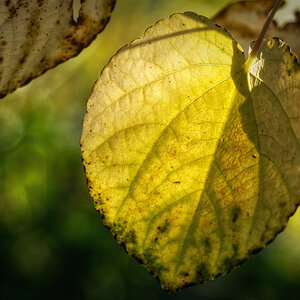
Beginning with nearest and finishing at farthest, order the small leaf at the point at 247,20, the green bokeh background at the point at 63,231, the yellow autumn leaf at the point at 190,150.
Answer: the yellow autumn leaf at the point at 190,150, the small leaf at the point at 247,20, the green bokeh background at the point at 63,231

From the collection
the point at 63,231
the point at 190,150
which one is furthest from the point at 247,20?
the point at 63,231

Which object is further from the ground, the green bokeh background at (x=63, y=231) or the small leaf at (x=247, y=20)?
the small leaf at (x=247, y=20)

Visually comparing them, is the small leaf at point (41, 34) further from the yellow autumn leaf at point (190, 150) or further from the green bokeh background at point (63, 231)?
the green bokeh background at point (63, 231)

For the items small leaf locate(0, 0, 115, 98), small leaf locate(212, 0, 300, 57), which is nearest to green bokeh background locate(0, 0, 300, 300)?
small leaf locate(212, 0, 300, 57)

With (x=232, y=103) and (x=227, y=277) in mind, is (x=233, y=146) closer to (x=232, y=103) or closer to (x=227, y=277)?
(x=232, y=103)

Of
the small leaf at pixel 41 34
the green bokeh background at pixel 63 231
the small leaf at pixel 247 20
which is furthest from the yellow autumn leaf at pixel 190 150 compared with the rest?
the green bokeh background at pixel 63 231

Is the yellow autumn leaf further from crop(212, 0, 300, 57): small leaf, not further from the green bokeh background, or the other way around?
the green bokeh background
